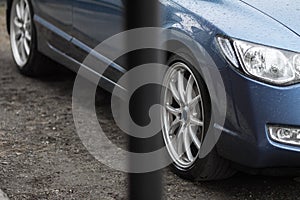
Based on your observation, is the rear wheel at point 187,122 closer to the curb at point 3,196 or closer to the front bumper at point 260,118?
the front bumper at point 260,118

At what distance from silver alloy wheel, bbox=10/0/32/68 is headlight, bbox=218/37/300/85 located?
10.0 feet

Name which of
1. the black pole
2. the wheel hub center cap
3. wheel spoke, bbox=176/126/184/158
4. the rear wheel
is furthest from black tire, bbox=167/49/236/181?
the black pole

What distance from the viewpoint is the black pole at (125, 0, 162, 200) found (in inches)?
72.7

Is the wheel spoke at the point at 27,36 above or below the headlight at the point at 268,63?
below

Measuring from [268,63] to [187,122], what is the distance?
Answer: 71 centimetres

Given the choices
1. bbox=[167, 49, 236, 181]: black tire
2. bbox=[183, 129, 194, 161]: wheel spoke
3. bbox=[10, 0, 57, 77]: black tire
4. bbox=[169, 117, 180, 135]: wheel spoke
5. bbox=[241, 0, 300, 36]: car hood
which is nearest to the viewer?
bbox=[241, 0, 300, 36]: car hood

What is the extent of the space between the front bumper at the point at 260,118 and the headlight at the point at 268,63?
1.7 inches

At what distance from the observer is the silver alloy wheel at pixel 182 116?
4254 mm

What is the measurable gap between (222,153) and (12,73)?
3378mm

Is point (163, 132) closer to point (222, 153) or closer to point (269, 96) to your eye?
point (222, 153)

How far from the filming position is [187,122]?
4.33m

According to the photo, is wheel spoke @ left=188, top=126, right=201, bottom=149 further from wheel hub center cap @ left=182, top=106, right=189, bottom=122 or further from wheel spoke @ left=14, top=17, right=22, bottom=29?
wheel spoke @ left=14, top=17, right=22, bottom=29

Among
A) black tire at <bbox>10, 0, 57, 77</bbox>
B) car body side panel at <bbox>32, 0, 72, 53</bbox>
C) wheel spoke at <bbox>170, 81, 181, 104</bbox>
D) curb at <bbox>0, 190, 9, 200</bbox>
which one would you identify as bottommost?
black tire at <bbox>10, 0, 57, 77</bbox>

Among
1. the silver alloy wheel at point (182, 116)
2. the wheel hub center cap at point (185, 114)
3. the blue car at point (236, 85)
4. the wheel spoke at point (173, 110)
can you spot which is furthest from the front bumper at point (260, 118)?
the wheel spoke at point (173, 110)
